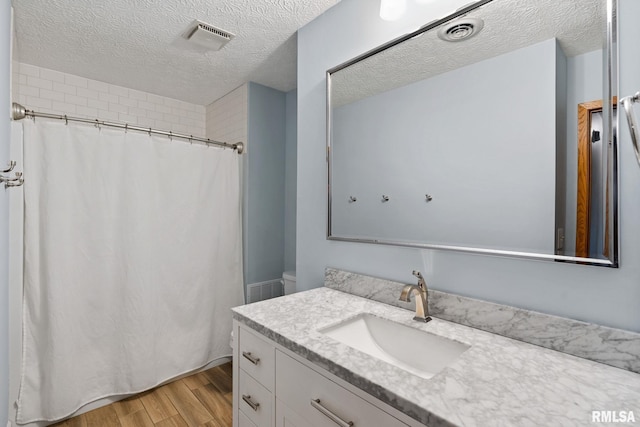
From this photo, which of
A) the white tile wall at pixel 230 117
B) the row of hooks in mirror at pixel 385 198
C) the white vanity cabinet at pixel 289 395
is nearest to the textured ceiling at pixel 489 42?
the row of hooks in mirror at pixel 385 198

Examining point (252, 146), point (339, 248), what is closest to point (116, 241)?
point (252, 146)

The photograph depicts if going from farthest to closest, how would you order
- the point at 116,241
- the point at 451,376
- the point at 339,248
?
1. the point at 116,241
2. the point at 339,248
3. the point at 451,376

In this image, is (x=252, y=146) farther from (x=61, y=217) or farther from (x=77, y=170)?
(x=61, y=217)

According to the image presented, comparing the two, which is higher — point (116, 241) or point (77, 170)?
point (77, 170)

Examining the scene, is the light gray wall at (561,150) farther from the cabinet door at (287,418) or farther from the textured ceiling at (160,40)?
the textured ceiling at (160,40)

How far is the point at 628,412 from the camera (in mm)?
641

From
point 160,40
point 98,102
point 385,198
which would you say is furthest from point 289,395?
point 98,102

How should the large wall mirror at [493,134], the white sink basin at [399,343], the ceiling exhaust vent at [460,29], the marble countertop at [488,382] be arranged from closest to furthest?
1. the marble countertop at [488,382]
2. the large wall mirror at [493,134]
3. the white sink basin at [399,343]
4. the ceiling exhaust vent at [460,29]

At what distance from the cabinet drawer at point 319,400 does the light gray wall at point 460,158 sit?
679mm

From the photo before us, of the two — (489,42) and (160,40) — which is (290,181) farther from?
(489,42)

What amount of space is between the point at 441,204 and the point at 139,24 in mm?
1929

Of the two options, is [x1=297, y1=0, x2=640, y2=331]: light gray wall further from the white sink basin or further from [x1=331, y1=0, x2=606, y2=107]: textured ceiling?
the white sink basin

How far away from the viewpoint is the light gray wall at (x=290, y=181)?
9.04 ft

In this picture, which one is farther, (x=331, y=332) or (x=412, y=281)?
(x=412, y=281)
